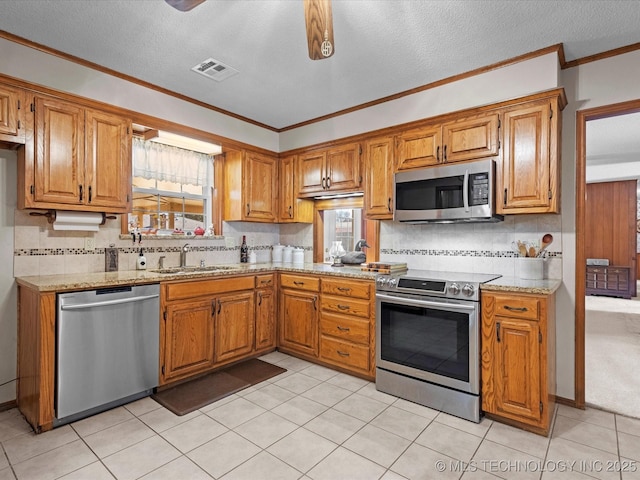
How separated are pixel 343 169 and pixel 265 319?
5.71ft

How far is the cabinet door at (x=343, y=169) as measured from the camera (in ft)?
11.9

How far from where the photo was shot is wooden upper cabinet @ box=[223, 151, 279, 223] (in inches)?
155

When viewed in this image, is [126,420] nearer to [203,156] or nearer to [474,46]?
[203,156]

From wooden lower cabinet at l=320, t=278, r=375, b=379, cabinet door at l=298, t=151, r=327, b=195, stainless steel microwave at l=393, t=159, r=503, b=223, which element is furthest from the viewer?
cabinet door at l=298, t=151, r=327, b=195

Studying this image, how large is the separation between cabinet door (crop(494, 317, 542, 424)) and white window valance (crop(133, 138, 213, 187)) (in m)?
3.19

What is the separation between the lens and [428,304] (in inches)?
104

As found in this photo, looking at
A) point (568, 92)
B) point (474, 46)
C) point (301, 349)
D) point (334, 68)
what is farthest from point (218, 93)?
point (568, 92)

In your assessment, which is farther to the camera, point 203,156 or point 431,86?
point 203,156

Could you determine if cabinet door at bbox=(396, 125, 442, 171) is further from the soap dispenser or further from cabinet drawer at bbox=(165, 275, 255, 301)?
the soap dispenser

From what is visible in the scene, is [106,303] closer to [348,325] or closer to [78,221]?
[78,221]

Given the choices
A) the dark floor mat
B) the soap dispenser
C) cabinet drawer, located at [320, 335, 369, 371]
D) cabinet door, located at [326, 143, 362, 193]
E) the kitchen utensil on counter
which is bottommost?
the dark floor mat

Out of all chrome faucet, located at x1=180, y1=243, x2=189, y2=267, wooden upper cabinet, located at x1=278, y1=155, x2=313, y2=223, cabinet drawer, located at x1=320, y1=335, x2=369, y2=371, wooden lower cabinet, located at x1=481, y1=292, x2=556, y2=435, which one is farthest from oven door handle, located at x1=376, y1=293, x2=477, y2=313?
chrome faucet, located at x1=180, y1=243, x2=189, y2=267

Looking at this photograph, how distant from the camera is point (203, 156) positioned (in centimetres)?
396

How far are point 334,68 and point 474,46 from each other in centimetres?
101
